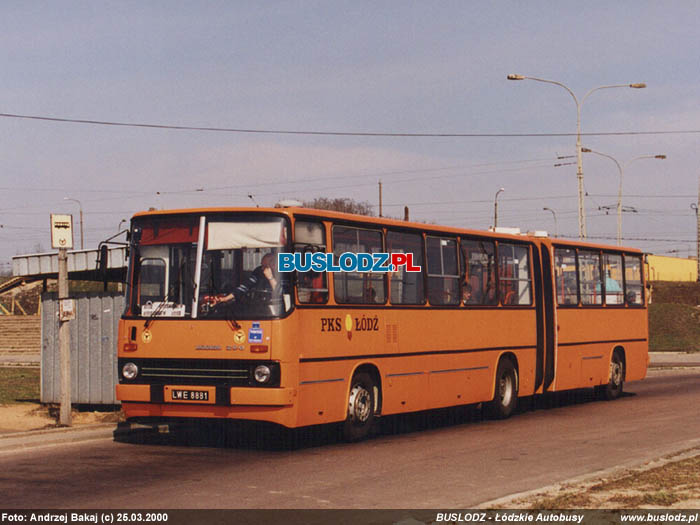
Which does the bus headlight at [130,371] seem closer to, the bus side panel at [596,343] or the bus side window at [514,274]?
the bus side window at [514,274]

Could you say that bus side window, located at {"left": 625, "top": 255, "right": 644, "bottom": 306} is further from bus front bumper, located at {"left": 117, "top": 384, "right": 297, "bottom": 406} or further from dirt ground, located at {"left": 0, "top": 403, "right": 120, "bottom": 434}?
bus front bumper, located at {"left": 117, "top": 384, "right": 297, "bottom": 406}

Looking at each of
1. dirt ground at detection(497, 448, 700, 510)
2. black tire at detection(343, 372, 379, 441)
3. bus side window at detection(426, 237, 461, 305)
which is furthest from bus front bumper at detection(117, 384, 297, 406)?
bus side window at detection(426, 237, 461, 305)

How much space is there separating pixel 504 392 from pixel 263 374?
7.38m

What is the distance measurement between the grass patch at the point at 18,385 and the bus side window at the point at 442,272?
927cm

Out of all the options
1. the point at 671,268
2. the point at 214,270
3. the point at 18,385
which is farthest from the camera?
the point at 671,268

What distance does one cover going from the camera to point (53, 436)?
49.7 ft

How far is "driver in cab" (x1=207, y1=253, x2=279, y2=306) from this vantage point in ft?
46.3

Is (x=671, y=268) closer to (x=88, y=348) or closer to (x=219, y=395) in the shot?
(x=88, y=348)

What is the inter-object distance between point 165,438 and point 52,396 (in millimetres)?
4728

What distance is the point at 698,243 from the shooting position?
96.2 m

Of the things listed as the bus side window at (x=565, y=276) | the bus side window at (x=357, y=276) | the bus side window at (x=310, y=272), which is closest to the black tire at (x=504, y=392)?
the bus side window at (x=565, y=276)

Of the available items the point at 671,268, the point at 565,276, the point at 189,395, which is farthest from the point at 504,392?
the point at 671,268

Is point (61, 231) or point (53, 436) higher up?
point (61, 231)

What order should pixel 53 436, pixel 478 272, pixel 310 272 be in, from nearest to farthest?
1. pixel 310 272
2. pixel 53 436
3. pixel 478 272
